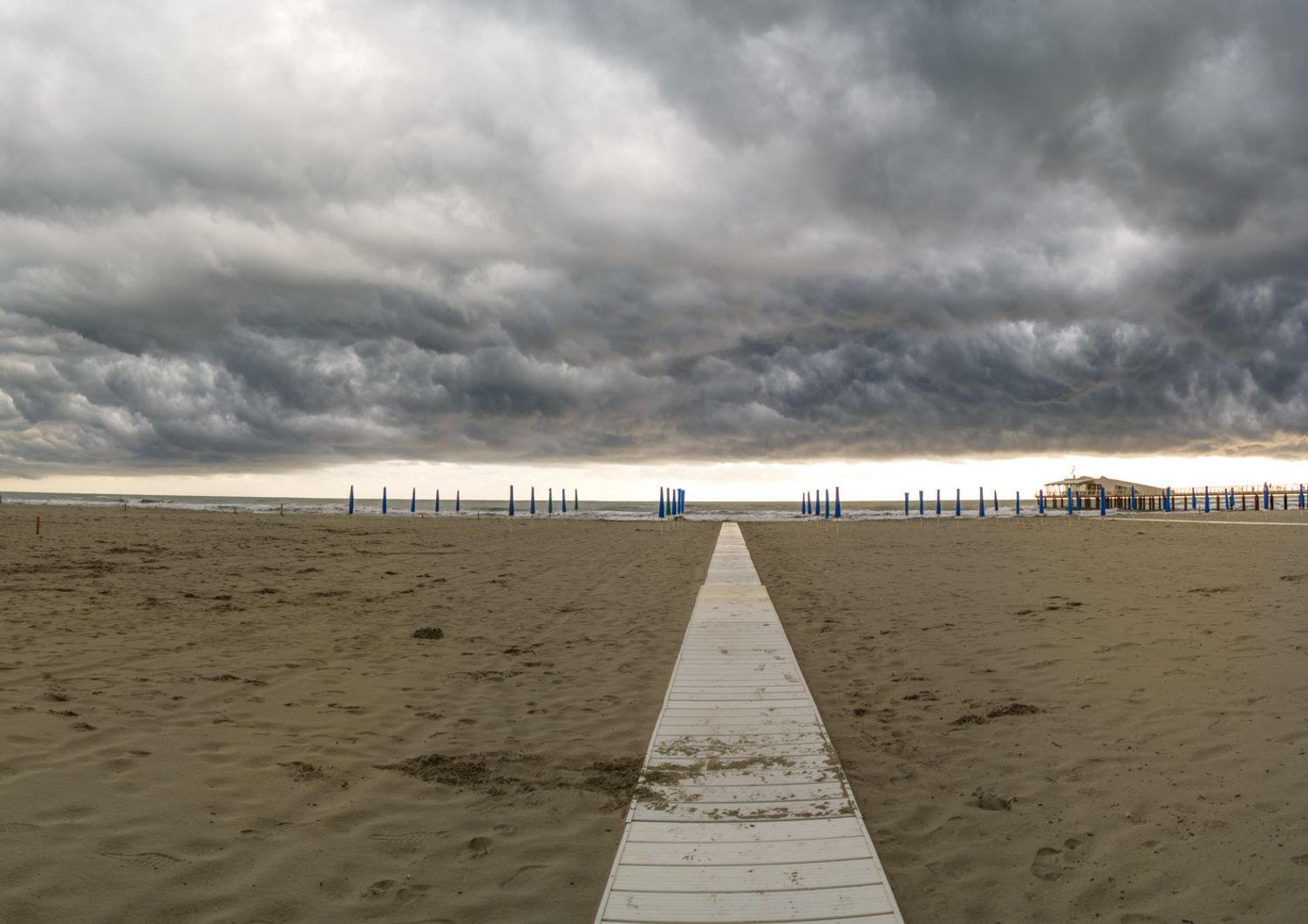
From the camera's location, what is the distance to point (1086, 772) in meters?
4.76

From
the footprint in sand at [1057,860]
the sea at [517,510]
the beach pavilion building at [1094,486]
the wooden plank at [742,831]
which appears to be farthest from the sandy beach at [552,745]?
the beach pavilion building at [1094,486]

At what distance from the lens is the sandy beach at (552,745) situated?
3475 mm

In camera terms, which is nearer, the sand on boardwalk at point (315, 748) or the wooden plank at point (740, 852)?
the sand on boardwalk at point (315, 748)

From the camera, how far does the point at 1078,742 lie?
5.29m

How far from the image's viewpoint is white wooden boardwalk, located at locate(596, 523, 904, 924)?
3.24 meters

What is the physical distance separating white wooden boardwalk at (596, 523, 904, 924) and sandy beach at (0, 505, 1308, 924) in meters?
0.21

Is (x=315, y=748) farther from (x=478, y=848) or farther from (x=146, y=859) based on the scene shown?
(x=478, y=848)

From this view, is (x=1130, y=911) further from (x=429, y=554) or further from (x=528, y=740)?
(x=429, y=554)

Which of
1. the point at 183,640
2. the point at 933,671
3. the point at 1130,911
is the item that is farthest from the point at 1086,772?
the point at 183,640

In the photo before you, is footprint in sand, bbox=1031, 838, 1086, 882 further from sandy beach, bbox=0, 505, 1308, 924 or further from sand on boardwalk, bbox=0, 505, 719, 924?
sand on boardwalk, bbox=0, 505, 719, 924

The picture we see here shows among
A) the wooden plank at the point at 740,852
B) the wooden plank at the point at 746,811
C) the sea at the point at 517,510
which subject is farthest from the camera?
the sea at the point at 517,510

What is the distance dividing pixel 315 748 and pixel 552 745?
62.4 inches

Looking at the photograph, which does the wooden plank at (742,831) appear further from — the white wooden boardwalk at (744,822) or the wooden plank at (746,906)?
the wooden plank at (746,906)

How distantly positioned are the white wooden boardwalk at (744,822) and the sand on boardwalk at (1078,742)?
23cm
